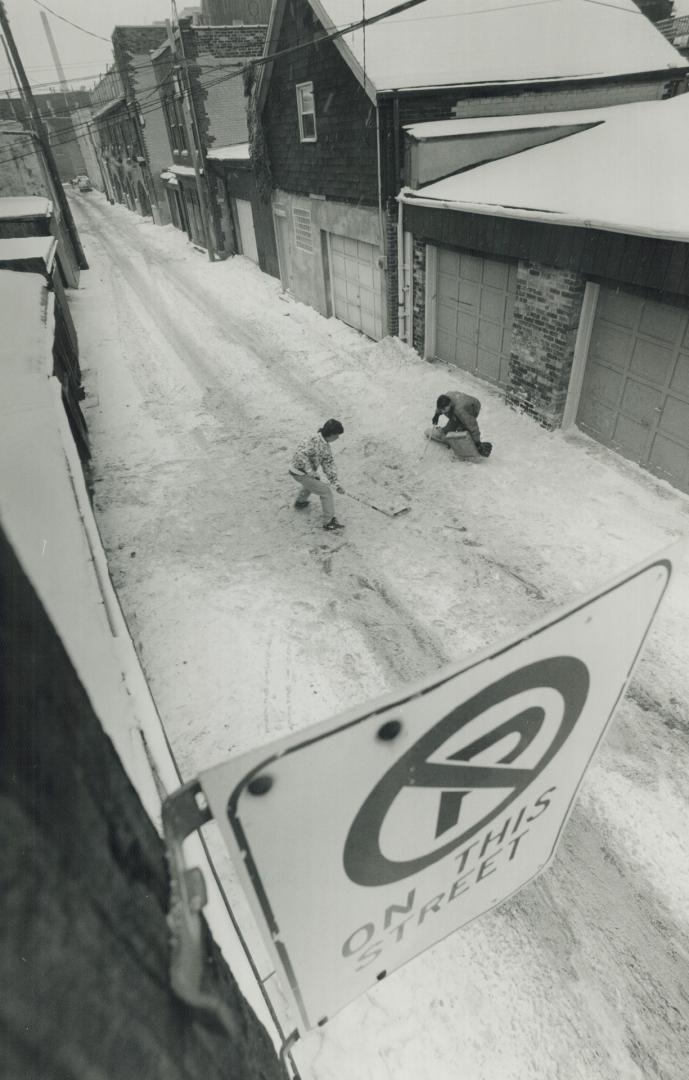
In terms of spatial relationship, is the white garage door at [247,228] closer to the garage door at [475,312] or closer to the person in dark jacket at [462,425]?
the garage door at [475,312]

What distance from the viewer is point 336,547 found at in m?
7.00

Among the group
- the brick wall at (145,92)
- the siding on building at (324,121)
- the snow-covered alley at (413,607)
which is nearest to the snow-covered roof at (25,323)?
the snow-covered alley at (413,607)

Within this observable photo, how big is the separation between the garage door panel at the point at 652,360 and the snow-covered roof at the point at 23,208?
14512 mm

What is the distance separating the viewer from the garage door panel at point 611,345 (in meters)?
7.64

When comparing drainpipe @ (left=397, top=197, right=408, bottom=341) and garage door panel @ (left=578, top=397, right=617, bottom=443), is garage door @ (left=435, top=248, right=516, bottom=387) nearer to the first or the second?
drainpipe @ (left=397, top=197, right=408, bottom=341)

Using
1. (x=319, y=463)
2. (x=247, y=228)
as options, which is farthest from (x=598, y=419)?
(x=247, y=228)

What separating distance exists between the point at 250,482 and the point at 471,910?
699cm

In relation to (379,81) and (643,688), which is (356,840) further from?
(379,81)

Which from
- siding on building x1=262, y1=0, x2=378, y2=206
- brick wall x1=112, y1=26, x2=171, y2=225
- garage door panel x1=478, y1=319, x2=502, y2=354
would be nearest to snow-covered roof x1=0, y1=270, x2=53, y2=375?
siding on building x1=262, y1=0, x2=378, y2=206

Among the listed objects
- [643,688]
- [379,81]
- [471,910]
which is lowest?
[643,688]

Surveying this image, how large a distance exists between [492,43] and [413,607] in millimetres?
12389

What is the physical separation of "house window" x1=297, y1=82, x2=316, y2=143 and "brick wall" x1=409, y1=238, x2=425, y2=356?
15.5 ft

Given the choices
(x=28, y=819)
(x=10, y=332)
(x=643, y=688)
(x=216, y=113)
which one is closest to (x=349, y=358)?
(x=10, y=332)

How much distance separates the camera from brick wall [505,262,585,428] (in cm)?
805
